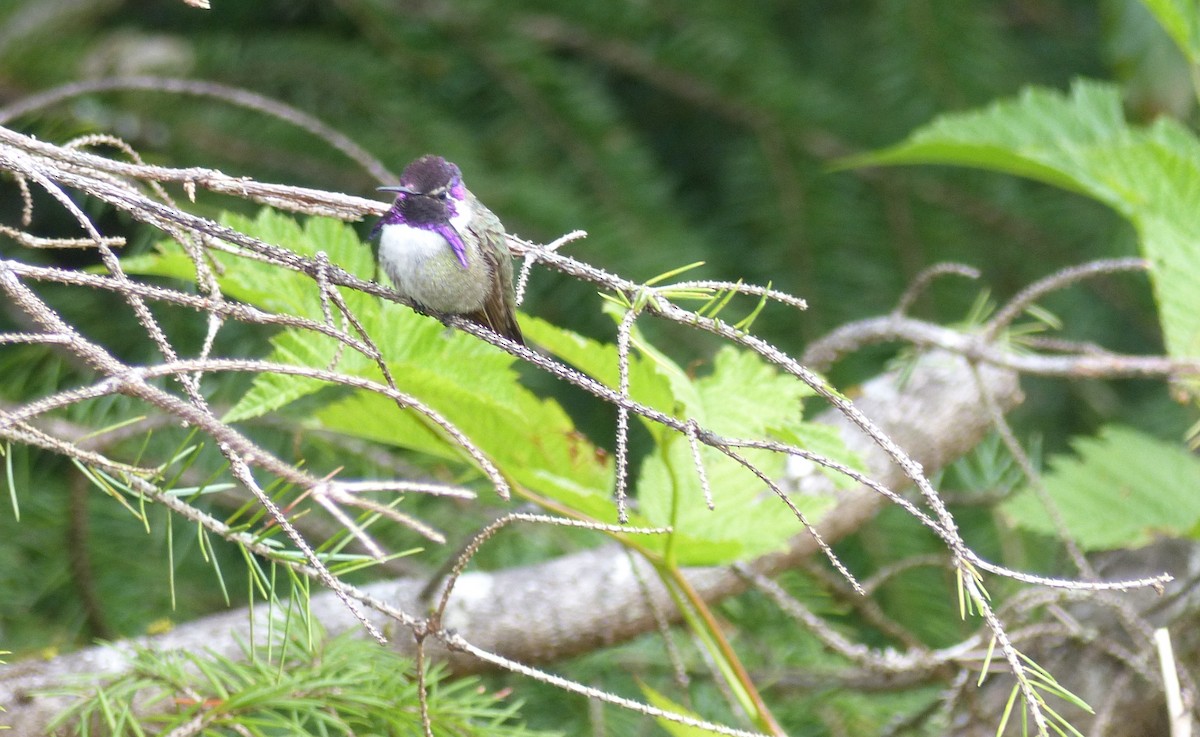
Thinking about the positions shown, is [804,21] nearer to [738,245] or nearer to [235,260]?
[738,245]

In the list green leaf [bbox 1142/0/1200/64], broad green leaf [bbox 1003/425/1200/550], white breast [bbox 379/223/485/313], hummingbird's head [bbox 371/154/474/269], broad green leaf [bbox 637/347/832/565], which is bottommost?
broad green leaf [bbox 1003/425/1200/550]

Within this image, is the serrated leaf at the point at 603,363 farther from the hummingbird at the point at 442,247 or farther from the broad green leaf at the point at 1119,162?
the broad green leaf at the point at 1119,162

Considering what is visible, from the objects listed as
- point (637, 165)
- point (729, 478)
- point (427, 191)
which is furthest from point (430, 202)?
point (637, 165)

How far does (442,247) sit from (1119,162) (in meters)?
1.43

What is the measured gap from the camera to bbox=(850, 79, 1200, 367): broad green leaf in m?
2.17

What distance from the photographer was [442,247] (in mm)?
1892

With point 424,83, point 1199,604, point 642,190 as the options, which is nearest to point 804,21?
point 642,190

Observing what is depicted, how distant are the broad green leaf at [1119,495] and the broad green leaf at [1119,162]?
387 mm

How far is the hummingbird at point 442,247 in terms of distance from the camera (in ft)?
6.10

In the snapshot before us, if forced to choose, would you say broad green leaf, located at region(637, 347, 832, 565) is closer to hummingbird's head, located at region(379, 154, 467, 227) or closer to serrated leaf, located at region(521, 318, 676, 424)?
serrated leaf, located at region(521, 318, 676, 424)

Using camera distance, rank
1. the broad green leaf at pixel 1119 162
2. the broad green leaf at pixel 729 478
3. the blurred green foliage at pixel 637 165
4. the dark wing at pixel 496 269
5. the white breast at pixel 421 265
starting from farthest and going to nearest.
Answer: the blurred green foliage at pixel 637 165 → the broad green leaf at pixel 1119 162 → the dark wing at pixel 496 269 → the white breast at pixel 421 265 → the broad green leaf at pixel 729 478

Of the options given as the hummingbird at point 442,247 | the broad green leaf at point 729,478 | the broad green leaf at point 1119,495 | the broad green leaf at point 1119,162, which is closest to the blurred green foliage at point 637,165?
the broad green leaf at point 1119,162

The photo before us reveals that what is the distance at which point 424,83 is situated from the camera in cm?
324

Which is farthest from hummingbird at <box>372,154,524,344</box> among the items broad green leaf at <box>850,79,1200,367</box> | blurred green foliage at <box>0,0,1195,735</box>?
broad green leaf at <box>850,79,1200,367</box>
